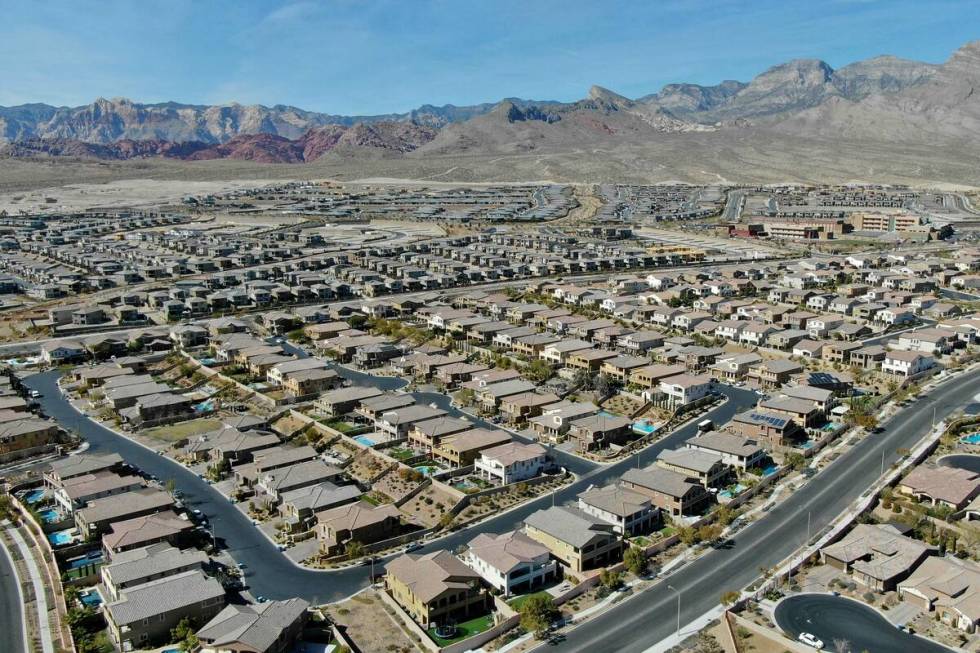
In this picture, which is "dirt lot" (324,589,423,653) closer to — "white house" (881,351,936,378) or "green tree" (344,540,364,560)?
"green tree" (344,540,364,560)

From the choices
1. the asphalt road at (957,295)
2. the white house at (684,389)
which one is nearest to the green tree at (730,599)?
the white house at (684,389)

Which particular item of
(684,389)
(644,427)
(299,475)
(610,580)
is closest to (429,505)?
(299,475)

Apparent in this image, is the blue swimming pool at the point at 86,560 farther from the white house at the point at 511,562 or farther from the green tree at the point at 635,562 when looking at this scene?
the green tree at the point at 635,562

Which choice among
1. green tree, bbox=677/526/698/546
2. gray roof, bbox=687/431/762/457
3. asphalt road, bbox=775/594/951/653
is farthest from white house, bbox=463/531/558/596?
gray roof, bbox=687/431/762/457

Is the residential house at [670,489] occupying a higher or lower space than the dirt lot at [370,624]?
higher

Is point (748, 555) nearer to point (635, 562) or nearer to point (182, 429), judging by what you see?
point (635, 562)
